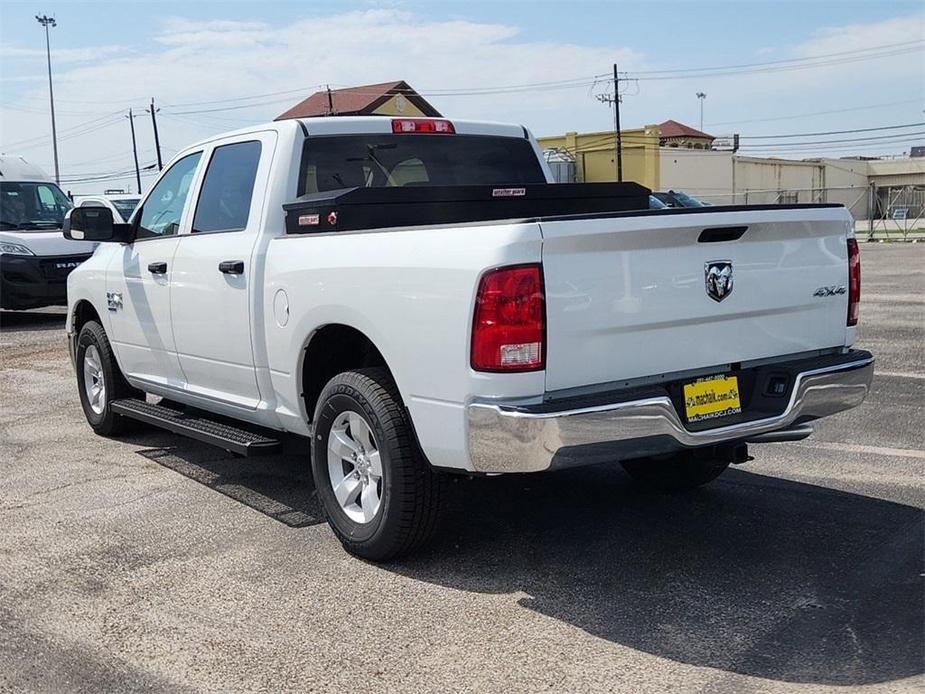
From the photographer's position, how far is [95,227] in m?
6.55

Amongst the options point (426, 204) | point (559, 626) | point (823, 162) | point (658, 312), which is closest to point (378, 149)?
point (426, 204)

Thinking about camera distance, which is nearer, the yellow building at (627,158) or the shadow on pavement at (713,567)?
the shadow on pavement at (713,567)

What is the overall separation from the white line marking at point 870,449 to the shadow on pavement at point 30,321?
11.3m

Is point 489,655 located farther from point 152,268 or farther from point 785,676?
point 152,268

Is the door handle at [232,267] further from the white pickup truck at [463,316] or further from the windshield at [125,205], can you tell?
the windshield at [125,205]

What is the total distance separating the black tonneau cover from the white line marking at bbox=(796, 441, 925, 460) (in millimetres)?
2324

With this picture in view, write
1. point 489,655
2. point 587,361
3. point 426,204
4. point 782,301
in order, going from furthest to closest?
1. point 426,204
2. point 782,301
3. point 587,361
4. point 489,655

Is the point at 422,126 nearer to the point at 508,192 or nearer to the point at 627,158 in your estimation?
the point at 508,192

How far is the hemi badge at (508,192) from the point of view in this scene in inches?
203

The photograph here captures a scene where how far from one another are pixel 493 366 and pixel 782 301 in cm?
144

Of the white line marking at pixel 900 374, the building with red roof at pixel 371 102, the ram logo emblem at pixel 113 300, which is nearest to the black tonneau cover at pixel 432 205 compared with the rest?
the ram logo emblem at pixel 113 300

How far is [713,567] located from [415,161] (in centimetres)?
282

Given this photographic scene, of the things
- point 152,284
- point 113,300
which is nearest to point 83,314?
point 113,300

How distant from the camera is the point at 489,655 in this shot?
3.71 metres
